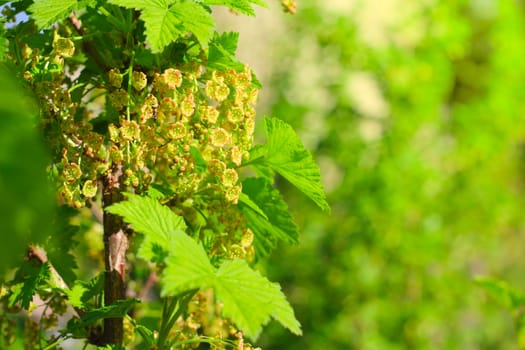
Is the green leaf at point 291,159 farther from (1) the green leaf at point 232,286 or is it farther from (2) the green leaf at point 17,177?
(2) the green leaf at point 17,177

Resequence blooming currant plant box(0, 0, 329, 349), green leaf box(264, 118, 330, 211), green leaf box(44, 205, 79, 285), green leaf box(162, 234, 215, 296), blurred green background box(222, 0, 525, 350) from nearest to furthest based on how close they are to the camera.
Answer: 1. green leaf box(162, 234, 215, 296)
2. blooming currant plant box(0, 0, 329, 349)
3. green leaf box(264, 118, 330, 211)
4. green leaf box(44, 205, 79, 285)
5. blurred green background box(222, 0, 525, 350)

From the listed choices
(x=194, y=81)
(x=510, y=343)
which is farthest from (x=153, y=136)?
(x=510, y=343)

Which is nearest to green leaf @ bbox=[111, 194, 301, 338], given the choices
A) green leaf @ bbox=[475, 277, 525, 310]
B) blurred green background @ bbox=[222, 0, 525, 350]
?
green leaf @ bbox=[475, 277, 525, 310]

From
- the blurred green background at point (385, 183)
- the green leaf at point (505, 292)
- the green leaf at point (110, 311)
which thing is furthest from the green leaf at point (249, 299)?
the blurred green background at point (385, 183)

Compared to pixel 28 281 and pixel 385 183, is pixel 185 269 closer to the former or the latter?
pixel 28 281

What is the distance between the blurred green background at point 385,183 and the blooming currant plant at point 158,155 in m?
1.95

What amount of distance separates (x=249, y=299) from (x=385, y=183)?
7.93 feet

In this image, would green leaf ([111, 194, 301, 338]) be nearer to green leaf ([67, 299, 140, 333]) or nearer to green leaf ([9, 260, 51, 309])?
green leaf ([67, 299, 140, 333])

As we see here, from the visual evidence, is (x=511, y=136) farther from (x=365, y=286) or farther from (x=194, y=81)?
(x=194, y=81)

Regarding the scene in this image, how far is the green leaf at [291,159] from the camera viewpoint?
892mm

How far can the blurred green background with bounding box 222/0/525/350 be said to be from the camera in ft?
10.1

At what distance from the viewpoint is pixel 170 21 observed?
2.61ft

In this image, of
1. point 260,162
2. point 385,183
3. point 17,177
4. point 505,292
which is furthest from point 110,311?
point 385,183

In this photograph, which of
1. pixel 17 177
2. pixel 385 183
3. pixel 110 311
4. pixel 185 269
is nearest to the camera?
pixel 17 177
